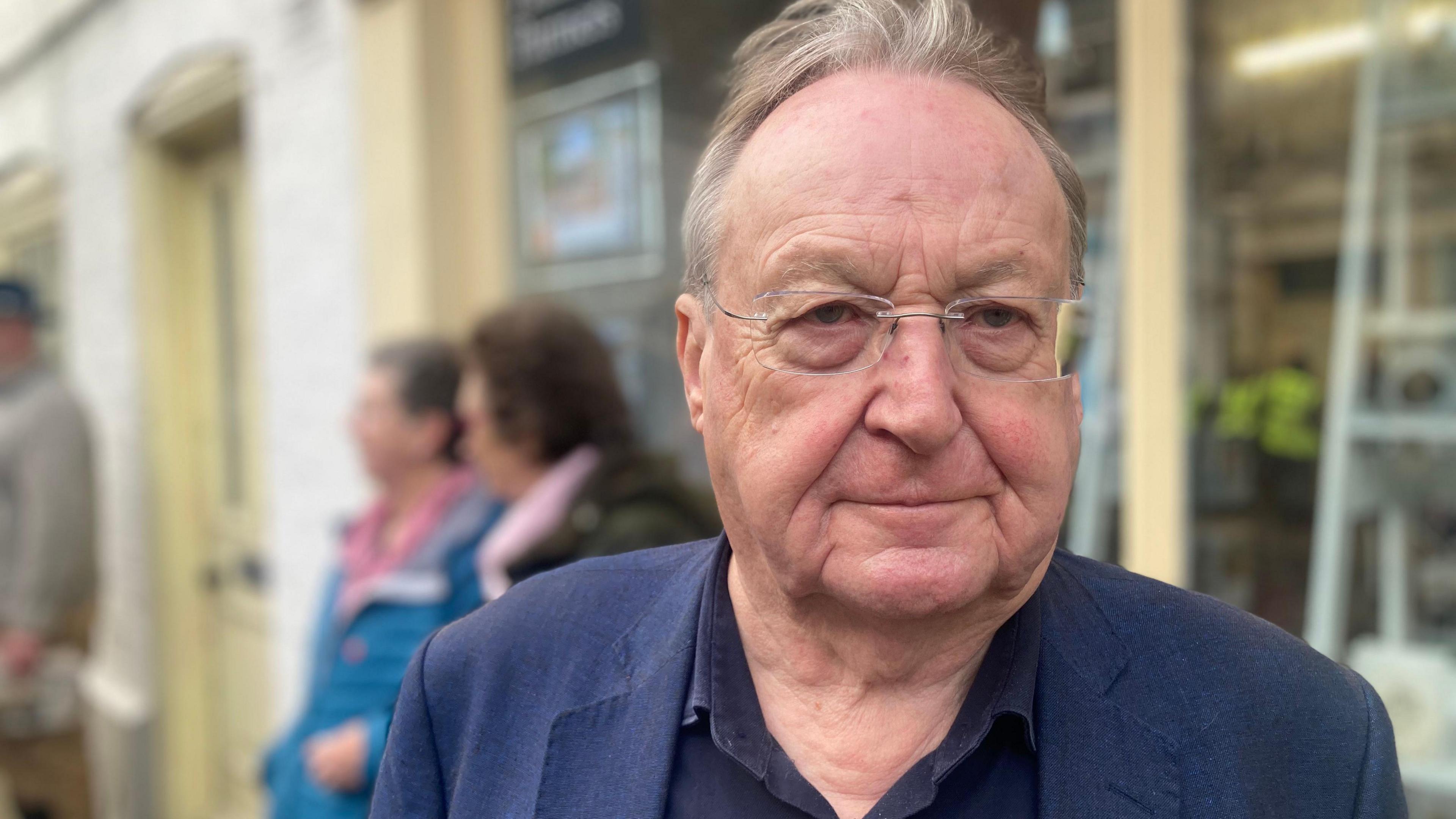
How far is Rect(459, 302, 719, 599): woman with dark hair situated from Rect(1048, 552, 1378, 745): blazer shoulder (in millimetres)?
1326

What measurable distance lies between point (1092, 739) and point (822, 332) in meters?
0.43

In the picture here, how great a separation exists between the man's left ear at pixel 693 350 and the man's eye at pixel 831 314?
170 millimetres

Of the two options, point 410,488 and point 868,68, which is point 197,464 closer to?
point 410,488

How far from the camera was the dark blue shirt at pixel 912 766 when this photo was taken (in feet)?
3.36

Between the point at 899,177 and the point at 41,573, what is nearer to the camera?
the point at 899,177

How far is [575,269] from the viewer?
12.8 feet

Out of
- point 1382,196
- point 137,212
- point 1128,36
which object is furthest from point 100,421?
point 1382,196

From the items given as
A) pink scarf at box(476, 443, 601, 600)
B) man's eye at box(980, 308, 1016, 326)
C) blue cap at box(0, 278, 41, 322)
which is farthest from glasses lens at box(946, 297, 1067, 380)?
blue cap at box(0, 278, 41, 322)

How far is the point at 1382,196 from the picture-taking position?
90.0 inches

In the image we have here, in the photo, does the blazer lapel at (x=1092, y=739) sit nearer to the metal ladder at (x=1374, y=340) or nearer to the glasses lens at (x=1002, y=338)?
the glasses lens at (x=1002, y=338)

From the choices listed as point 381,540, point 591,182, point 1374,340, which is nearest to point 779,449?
point 1374,340

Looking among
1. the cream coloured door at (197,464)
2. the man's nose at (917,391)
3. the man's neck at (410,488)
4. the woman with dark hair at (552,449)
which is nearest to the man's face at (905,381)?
the man's nose at (917,391)

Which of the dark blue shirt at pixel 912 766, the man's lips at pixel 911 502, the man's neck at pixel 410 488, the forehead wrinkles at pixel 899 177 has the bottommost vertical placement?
the man's neck at pixel 410 488

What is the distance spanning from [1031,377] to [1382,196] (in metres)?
1.66
